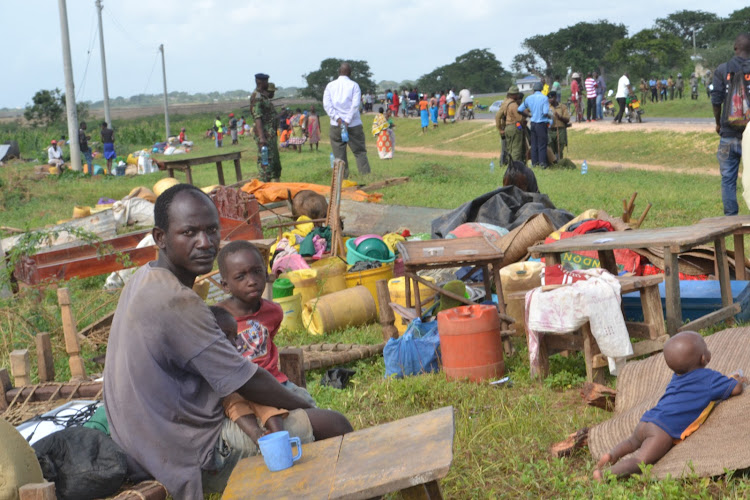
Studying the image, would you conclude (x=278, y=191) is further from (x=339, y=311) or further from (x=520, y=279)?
(x=520, y=279)

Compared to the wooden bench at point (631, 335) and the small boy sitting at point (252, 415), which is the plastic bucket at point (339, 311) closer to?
the wooden bench at point (631, 335)

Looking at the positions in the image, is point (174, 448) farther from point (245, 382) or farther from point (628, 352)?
point (628, 352)

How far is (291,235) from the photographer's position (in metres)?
10.1

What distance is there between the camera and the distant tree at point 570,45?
66.6 metres

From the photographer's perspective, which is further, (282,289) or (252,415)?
(282,289)

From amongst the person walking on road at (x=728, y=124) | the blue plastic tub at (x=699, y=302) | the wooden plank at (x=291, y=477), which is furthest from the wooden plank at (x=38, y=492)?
the person walking on road at (x=728, y=124)

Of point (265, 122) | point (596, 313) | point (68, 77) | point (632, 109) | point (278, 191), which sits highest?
point (68, 77)

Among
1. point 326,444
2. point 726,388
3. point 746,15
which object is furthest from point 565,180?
point 746,15

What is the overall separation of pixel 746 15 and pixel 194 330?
70.6 m

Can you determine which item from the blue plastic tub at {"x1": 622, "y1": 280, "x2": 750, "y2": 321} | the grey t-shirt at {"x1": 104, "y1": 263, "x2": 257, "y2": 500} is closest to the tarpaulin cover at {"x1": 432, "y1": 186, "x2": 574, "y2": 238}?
the blue plastic tub at {"x1": 622, "y1": 280, "x2": 750, "y2": 321}

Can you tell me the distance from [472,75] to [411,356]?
7594 cm

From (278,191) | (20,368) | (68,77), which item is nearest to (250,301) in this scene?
(20,368)

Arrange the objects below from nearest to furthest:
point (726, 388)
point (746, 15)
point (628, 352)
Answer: point (726, 388)
point (628, 352)
point (746, 15)

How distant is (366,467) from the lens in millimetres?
2992
